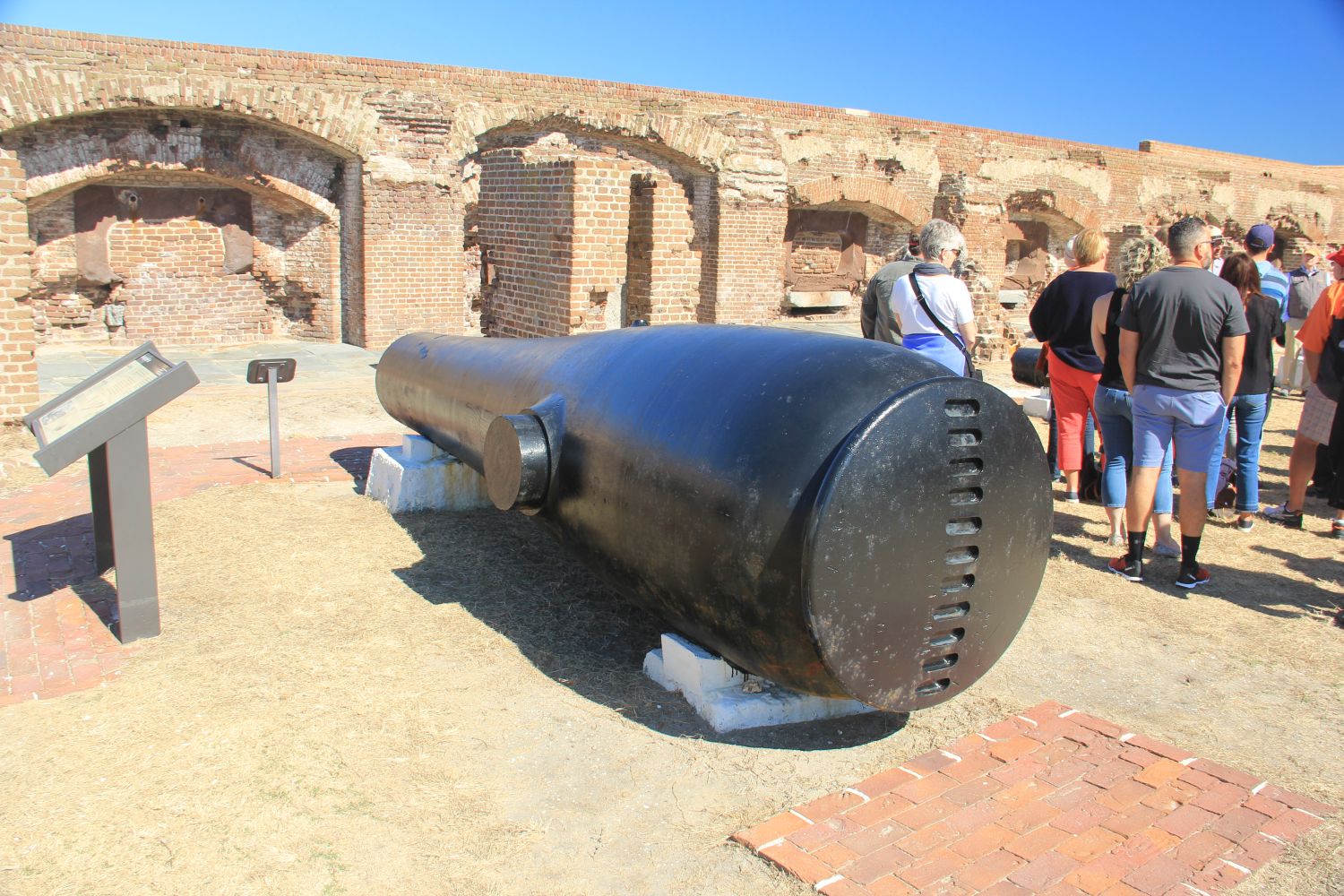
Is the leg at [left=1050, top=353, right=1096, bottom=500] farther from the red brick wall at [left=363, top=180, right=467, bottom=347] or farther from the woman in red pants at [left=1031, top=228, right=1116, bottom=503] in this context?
the red brick wall at [left=363, top=180, right=467, bottom=347]

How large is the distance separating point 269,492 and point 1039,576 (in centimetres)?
471

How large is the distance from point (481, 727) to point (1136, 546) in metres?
3.49

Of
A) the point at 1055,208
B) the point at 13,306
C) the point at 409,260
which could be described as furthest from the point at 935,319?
the point at 1055,208

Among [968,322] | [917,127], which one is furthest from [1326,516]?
[917,127]

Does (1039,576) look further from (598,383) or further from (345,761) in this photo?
(345,761)

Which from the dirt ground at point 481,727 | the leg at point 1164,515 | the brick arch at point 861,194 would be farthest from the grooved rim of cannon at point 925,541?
the brick arch at point 861,194

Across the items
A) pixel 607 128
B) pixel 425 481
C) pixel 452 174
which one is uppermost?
pixel 607 128

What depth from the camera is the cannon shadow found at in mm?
3340

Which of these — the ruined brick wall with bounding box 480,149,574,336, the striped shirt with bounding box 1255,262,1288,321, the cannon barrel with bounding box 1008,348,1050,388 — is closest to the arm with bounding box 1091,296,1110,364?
the cannon barrel with bounding box 1008,348,1050,388

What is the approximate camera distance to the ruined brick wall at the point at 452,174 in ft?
30.7

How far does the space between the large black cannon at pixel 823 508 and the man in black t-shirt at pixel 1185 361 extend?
205cm

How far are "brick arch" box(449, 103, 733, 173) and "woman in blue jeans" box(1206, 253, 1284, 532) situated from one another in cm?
894

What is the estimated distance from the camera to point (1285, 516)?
6234 millimetres

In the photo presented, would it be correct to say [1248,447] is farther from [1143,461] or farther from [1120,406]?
[1143,461]
